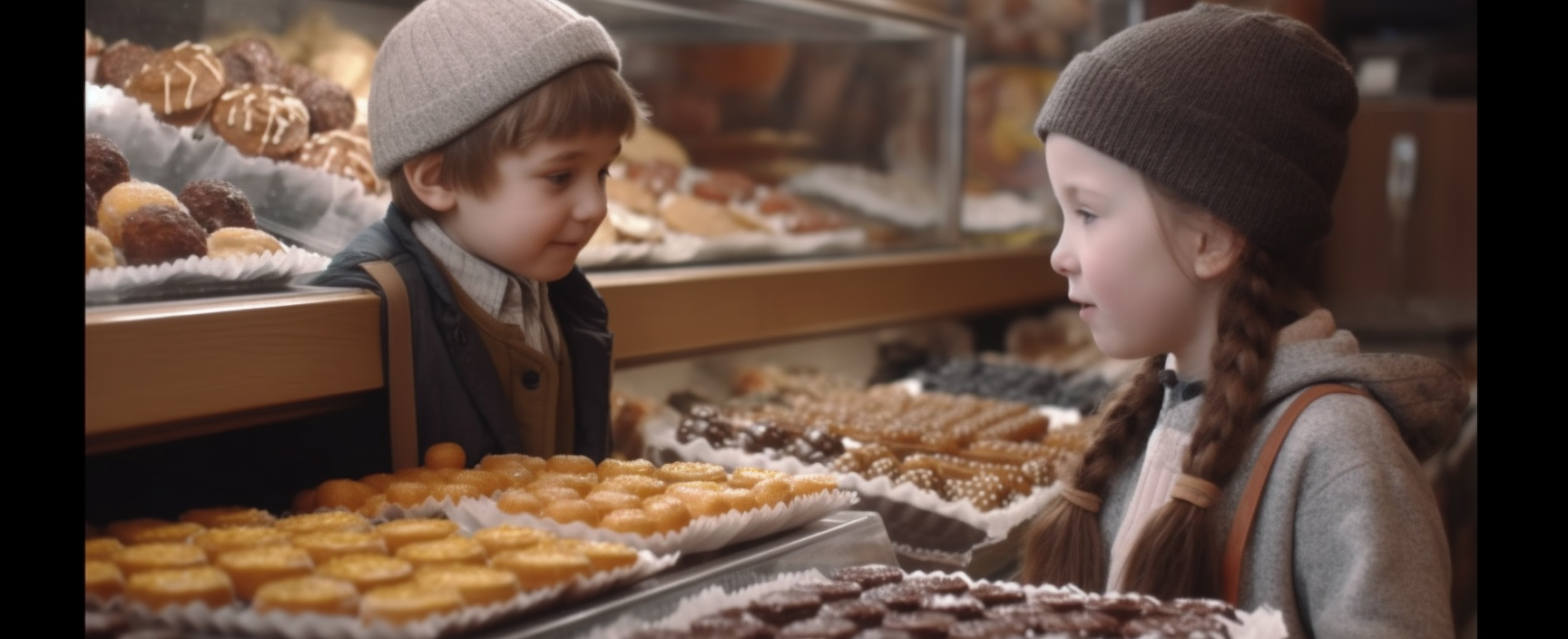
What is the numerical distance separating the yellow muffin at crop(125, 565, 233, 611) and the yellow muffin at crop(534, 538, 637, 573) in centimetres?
30

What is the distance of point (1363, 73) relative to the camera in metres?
7.12

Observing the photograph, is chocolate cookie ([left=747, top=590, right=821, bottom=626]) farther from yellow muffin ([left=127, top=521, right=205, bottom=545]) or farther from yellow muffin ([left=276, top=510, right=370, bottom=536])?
yellow muffin ([left=127, top=521, right=205, bottom=545])

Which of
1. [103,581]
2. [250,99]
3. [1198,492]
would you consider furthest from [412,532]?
[250,99]

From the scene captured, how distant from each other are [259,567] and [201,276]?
504mm

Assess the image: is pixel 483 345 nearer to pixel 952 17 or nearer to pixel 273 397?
pixel 273 397

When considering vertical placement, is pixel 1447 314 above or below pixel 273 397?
below

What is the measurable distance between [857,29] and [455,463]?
2.59 meters

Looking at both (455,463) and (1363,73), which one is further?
(1363,73)

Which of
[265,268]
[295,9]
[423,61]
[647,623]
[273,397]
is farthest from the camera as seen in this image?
[295,9]

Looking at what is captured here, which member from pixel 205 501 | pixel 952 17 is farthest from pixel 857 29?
pixel 205 501

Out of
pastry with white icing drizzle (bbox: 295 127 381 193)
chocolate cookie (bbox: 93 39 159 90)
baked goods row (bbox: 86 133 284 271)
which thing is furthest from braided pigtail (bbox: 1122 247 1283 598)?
chocolate cookie (bbox: 93 39 159 90)

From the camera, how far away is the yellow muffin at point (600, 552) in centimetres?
139

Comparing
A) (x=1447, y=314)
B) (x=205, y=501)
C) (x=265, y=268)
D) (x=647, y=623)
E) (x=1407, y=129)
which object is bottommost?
(x=1447, y=314)

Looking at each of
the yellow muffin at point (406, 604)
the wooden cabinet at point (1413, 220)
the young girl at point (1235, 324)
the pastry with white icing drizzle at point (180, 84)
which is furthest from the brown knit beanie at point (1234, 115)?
the wooden cabinet at point (1413, 220)
